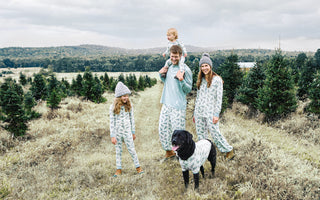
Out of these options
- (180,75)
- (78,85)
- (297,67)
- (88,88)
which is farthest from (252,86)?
(297,67)

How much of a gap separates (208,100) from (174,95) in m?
0.89

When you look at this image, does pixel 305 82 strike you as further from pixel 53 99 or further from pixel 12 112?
pixel 12 112

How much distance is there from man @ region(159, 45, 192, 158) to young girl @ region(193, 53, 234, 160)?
1.23 ft

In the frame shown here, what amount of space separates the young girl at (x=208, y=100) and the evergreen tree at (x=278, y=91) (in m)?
7.75

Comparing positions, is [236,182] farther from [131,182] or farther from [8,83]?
[8,83]

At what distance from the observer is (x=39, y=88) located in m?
17.2

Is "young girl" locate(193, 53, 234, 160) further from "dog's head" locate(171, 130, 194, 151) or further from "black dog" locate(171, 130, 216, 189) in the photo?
"dog's head" locate(171, 130, 194, 151)

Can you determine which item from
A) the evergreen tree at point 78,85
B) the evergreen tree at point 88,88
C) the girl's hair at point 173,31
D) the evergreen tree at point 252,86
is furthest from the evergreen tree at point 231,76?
the evergreen tree at point 78,85

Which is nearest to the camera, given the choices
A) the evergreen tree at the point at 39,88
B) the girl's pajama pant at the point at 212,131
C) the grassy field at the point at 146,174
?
the grassy field at the point at 146,174

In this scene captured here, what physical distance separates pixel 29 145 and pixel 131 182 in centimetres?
526

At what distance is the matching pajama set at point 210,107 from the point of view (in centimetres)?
412

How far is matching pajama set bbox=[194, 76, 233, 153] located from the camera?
13.5 feet

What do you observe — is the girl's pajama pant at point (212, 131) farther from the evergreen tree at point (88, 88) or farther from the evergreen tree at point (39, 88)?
the evergreen tree at point (39, 88)

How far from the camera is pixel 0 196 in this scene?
3.70 meters
